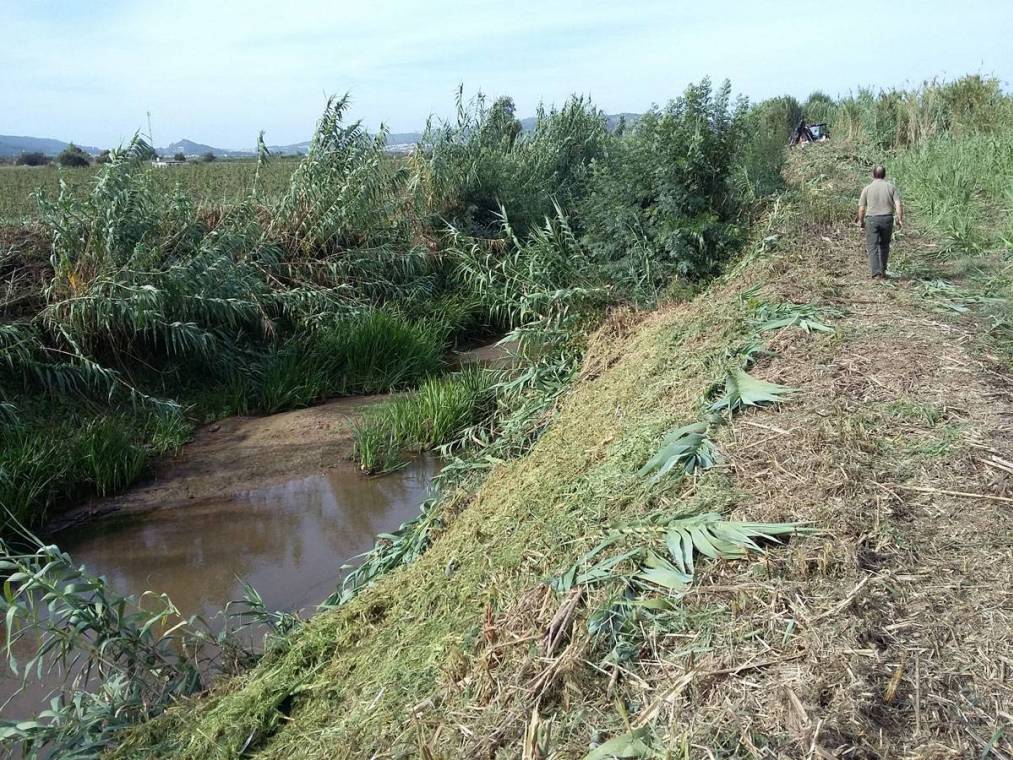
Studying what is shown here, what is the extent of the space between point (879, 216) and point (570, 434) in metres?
3.75

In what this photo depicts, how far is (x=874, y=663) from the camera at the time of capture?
2.26 m

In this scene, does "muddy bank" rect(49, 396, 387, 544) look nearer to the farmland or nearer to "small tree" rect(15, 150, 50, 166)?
the farmland

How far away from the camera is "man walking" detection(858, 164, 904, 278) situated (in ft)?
23.1

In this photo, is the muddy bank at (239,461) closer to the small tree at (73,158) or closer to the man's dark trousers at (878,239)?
the man's dark trousers at (878,239)

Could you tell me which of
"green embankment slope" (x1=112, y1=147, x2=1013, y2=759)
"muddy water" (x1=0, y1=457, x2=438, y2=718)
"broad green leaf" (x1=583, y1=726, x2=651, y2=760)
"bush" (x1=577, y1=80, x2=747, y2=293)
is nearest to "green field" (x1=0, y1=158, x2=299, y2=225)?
"muddy water" (x1=0, y1=457, x2=438, y2=718)

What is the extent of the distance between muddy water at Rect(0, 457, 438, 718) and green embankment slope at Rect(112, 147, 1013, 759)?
1.53m

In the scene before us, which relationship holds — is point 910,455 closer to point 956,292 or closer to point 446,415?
point 956,292

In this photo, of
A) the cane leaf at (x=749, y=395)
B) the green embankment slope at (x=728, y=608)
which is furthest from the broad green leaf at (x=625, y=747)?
the cane leaf at (x=749, y=395)

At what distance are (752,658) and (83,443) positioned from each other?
6.33m

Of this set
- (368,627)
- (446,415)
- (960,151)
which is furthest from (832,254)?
(368,627)

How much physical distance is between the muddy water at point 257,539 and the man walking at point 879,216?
14.5 feet

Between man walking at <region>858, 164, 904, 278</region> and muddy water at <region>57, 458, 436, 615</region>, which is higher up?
man walking at <region>858, 164, 904, 278</region>

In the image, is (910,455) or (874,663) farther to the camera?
(910,455)

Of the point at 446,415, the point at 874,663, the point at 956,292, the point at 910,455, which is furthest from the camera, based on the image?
the point at 446,415
